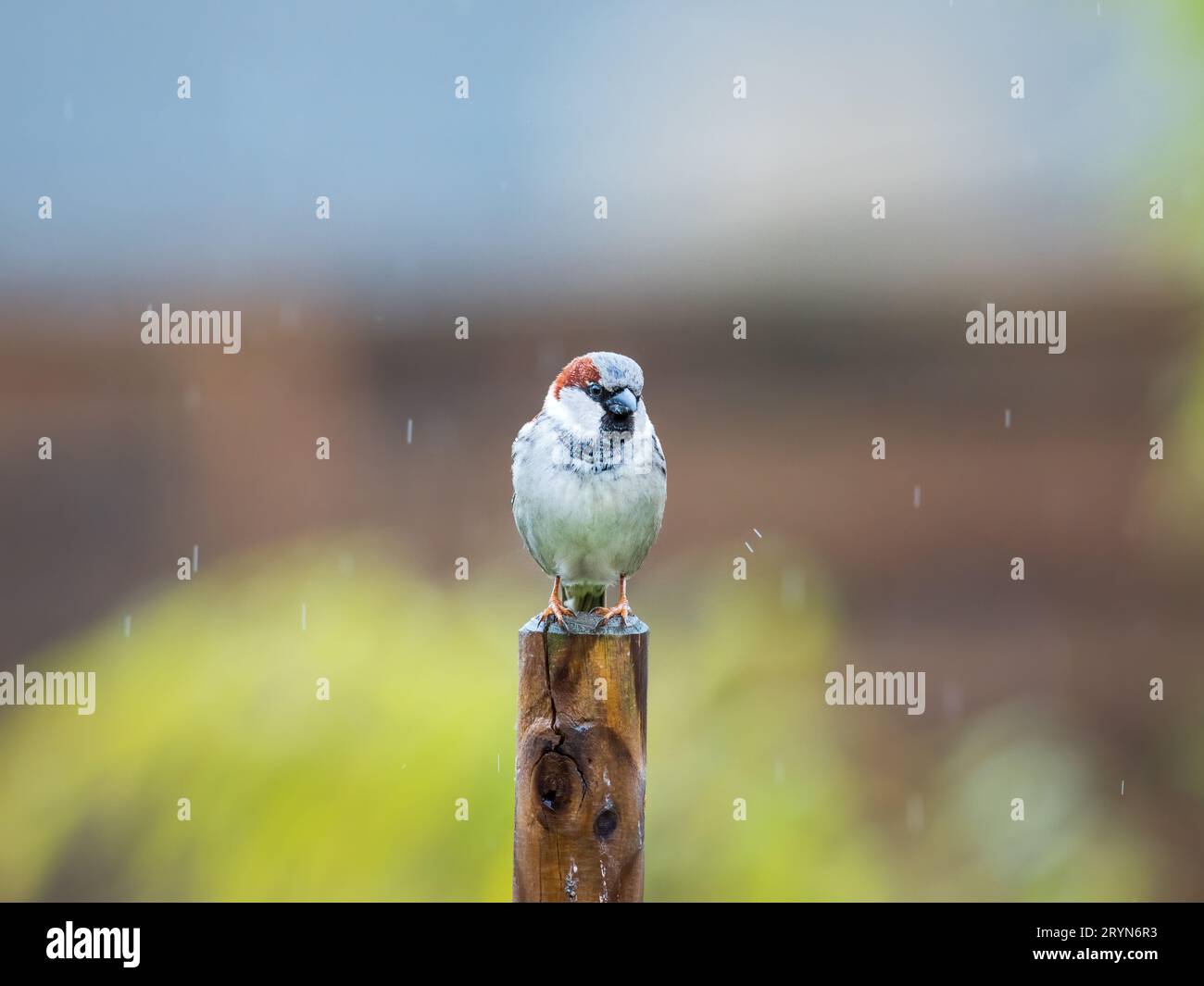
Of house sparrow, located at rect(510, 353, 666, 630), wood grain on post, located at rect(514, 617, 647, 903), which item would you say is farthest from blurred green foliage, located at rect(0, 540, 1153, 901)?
wood grain on post, located at rect(514, 617, 647, 903)

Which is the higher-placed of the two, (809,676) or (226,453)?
(226,453)

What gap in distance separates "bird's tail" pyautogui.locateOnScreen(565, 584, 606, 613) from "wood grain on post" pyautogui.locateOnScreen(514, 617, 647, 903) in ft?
2.29

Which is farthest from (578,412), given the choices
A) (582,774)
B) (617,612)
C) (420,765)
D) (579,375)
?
(420,765)

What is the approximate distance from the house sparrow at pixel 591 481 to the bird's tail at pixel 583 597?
11cm

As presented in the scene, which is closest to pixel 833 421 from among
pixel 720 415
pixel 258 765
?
pixel 720 415


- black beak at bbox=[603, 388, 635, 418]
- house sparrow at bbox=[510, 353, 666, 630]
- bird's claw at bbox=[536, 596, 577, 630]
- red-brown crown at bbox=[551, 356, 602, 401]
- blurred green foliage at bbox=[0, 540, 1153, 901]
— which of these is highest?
red-brown crown at bbox=[551, 356, 602, 401]

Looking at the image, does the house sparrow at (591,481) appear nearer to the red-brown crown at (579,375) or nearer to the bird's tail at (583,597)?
the red-brown crown at (579,375)

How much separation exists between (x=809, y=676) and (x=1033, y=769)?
42.0 inches

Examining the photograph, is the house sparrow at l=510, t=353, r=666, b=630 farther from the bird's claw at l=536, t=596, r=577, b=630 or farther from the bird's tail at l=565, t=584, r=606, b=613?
the bird's tail at l=565, t=584, r=606, b=613

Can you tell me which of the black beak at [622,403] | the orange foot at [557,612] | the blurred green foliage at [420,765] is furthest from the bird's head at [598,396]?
the blurred green foliage at [420,765]

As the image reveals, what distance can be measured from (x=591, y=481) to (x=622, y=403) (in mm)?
223

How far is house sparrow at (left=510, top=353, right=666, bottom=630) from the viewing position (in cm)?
291

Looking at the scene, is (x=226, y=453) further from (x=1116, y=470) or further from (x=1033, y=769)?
(x=1116, y=470)

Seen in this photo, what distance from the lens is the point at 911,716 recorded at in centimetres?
561
